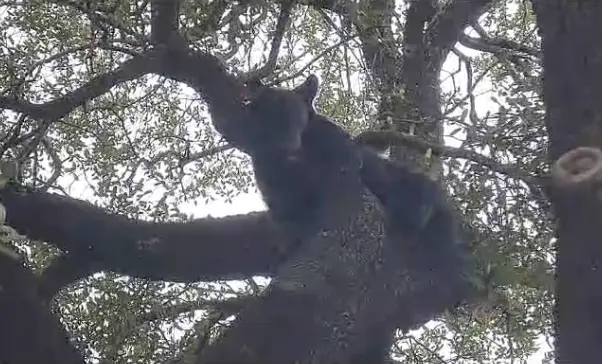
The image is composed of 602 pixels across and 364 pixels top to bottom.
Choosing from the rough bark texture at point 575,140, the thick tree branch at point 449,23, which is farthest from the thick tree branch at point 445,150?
the thick tree branch at point 449,23

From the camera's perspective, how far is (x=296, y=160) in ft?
7.72

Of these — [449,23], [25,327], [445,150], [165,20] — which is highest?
[449,23]

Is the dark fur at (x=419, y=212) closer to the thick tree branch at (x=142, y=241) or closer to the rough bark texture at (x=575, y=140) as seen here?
the thick tree branch at (x=142, y=241)

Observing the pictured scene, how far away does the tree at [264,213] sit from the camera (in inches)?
68.8

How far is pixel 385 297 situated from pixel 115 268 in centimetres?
72

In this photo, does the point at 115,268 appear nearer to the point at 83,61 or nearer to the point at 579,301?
the point at 83,61

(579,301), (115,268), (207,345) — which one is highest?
(115,268)

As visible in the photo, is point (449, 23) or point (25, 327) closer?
point (25, 327)

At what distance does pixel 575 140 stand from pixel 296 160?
97cm

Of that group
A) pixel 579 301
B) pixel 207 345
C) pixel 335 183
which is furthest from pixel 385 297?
pixel 579 301

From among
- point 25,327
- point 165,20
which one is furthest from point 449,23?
point 25,327

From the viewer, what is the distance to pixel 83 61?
2.73m

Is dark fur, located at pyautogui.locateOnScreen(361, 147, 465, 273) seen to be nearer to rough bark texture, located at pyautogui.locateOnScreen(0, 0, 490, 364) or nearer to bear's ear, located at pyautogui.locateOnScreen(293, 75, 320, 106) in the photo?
rough bark texture, located at pyautogui.locateOnScreen(0, 0, 490, 364)

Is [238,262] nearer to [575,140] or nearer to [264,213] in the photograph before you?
[264,213]
